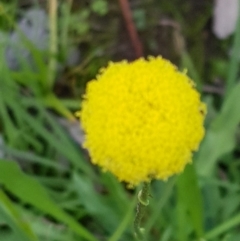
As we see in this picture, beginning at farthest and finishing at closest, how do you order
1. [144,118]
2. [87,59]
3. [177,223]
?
[87,59], [177,223], [144,118]

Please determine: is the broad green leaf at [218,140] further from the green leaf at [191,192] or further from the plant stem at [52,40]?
the plant stem at [52,40]

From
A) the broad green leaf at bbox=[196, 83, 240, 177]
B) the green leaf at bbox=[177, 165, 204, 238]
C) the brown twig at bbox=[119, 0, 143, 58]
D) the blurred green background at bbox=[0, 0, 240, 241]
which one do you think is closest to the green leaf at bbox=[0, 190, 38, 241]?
the blurred green background at bbox=[0, 0, 240, 241]

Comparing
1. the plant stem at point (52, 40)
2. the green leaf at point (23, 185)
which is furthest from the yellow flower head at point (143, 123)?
the plant stem at point (52, 40)

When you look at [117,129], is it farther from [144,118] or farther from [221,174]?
[221,174]

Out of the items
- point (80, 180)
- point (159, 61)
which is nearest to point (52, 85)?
point (80, 180)

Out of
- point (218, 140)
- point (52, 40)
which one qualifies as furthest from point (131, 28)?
point (218, 140)

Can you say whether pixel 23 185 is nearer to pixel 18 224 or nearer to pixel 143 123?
pixel 18 224

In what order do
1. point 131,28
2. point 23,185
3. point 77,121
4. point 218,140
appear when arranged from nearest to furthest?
point 23,185 → point 218,140 → point 77,121 → point 131,28
